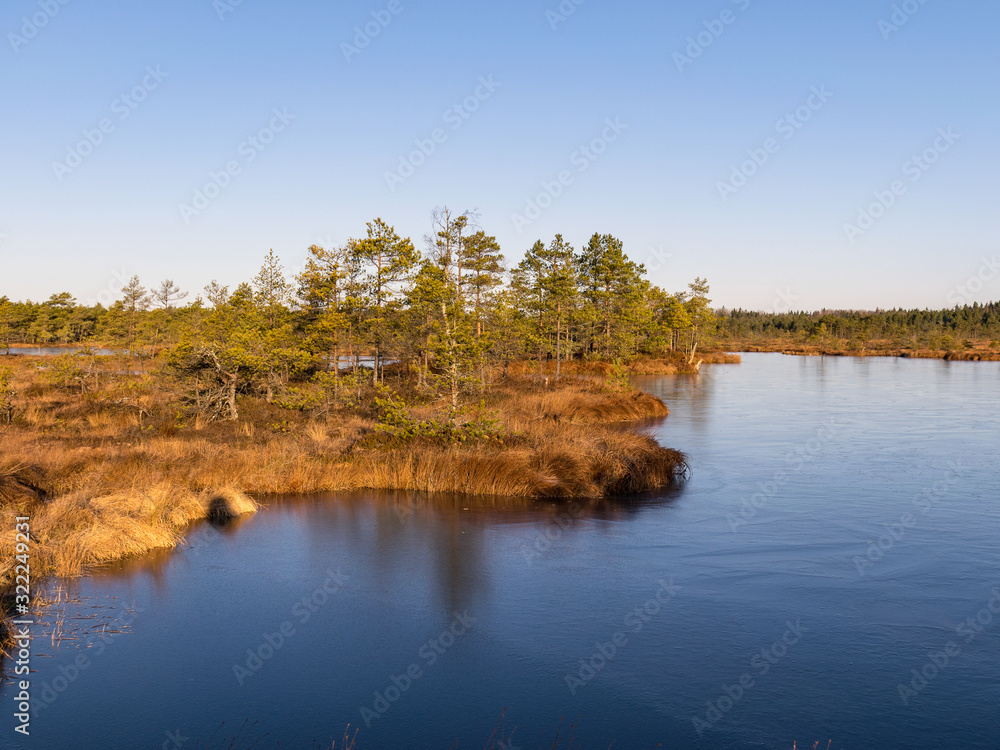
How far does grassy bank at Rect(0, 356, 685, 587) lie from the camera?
1355cm

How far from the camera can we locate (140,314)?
192 ft

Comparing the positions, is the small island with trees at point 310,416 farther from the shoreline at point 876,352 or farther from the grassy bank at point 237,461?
the shoreline at point 876,352

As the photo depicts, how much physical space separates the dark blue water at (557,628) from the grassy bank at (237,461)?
977 millimetres

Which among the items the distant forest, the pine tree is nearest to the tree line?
the pine tree

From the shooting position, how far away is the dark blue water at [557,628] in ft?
26.7

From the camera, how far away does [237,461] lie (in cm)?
1875

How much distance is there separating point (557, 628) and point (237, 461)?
11339 mm

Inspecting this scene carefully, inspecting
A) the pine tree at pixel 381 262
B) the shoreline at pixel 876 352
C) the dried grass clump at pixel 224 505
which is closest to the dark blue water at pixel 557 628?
the dried grass clump at pixel 224 505

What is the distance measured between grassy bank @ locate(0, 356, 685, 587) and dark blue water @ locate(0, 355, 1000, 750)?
3.20 feet

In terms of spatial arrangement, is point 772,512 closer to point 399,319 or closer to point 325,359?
point 399,319

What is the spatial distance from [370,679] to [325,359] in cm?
3042

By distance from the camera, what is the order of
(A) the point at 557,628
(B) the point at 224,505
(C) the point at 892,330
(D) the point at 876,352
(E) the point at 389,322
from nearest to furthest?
(A) the point at 557,628 < (B) the point at 224,505 < (E) the point at 389,322 < (D) the point at 876,352 < (C) the point at 892,330

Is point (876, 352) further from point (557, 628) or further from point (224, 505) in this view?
point (557, 628)

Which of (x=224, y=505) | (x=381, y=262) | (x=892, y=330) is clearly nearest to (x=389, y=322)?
(x=381, y=262)
